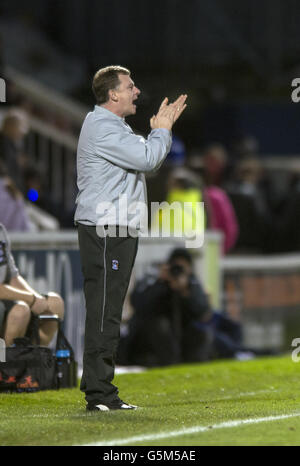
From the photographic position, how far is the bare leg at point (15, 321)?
940 centimetres

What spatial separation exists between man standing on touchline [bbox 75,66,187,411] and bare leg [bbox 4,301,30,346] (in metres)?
1.84

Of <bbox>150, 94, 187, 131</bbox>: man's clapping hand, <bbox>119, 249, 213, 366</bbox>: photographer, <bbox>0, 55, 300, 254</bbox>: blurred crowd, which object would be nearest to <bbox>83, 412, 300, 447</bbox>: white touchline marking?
<bbox>150, 94, 187, 131</bbox>: man's clapping hand

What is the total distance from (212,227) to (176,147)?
6.86ft

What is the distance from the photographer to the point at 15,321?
9.41m

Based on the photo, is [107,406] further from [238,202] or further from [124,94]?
[238,202]

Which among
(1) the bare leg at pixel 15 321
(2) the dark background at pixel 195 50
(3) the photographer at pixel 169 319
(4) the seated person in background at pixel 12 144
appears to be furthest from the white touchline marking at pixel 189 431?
(2) the dark background at pixel 195 50

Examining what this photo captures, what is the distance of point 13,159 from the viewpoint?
1394cm

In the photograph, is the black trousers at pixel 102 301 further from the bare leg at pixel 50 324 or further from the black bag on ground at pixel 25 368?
the bare leg at pixel 50 324

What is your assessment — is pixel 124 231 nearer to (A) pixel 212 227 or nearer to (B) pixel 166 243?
(B) pixel 166 243

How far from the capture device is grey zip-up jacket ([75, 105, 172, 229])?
756 cm

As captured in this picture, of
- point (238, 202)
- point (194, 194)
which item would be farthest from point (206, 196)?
point (238, 202)

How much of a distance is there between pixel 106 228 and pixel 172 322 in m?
5.44

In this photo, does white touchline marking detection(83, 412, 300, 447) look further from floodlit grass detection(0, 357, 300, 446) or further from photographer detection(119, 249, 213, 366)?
photographer detection(119, 249, 213, 366)
